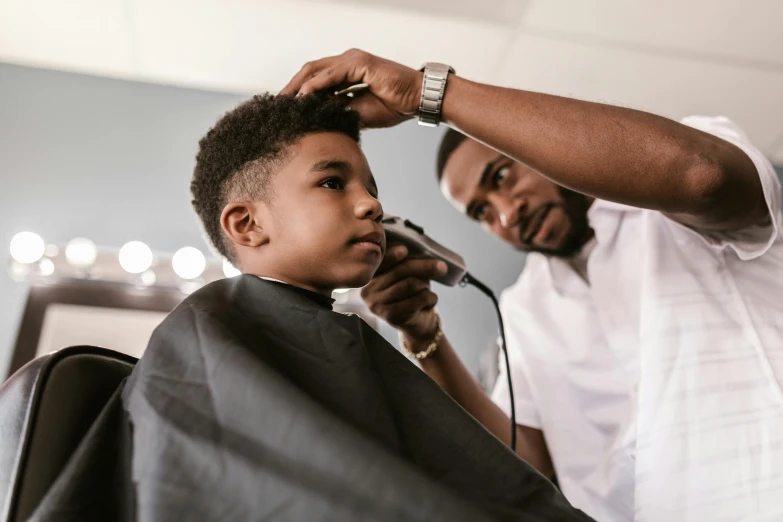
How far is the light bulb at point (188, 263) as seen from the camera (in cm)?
207

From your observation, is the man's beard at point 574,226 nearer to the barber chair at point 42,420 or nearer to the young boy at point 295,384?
the young boy at point 295,384

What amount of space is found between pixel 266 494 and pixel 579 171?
645 millimetres

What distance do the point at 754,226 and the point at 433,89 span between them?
643 mm

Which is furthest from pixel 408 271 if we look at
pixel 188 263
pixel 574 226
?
pixel 188 263

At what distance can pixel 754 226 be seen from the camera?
1112mm

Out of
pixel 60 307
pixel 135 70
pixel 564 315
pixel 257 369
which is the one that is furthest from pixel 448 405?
pixel 135 70

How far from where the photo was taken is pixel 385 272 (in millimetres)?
1136

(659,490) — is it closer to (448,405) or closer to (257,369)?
(448,405)

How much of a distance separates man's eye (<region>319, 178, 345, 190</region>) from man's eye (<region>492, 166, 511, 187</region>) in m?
0.86

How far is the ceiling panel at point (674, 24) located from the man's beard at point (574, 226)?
70 cm

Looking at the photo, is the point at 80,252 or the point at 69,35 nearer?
the point at 80,252

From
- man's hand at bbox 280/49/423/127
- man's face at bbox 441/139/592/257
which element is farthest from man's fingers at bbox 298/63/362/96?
man's face at bbox 441/139/592/257

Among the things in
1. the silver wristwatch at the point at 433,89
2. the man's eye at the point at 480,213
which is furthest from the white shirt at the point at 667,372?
the silver wristwatch at the point at 433,89

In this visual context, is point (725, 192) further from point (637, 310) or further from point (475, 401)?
point (475, 401)
